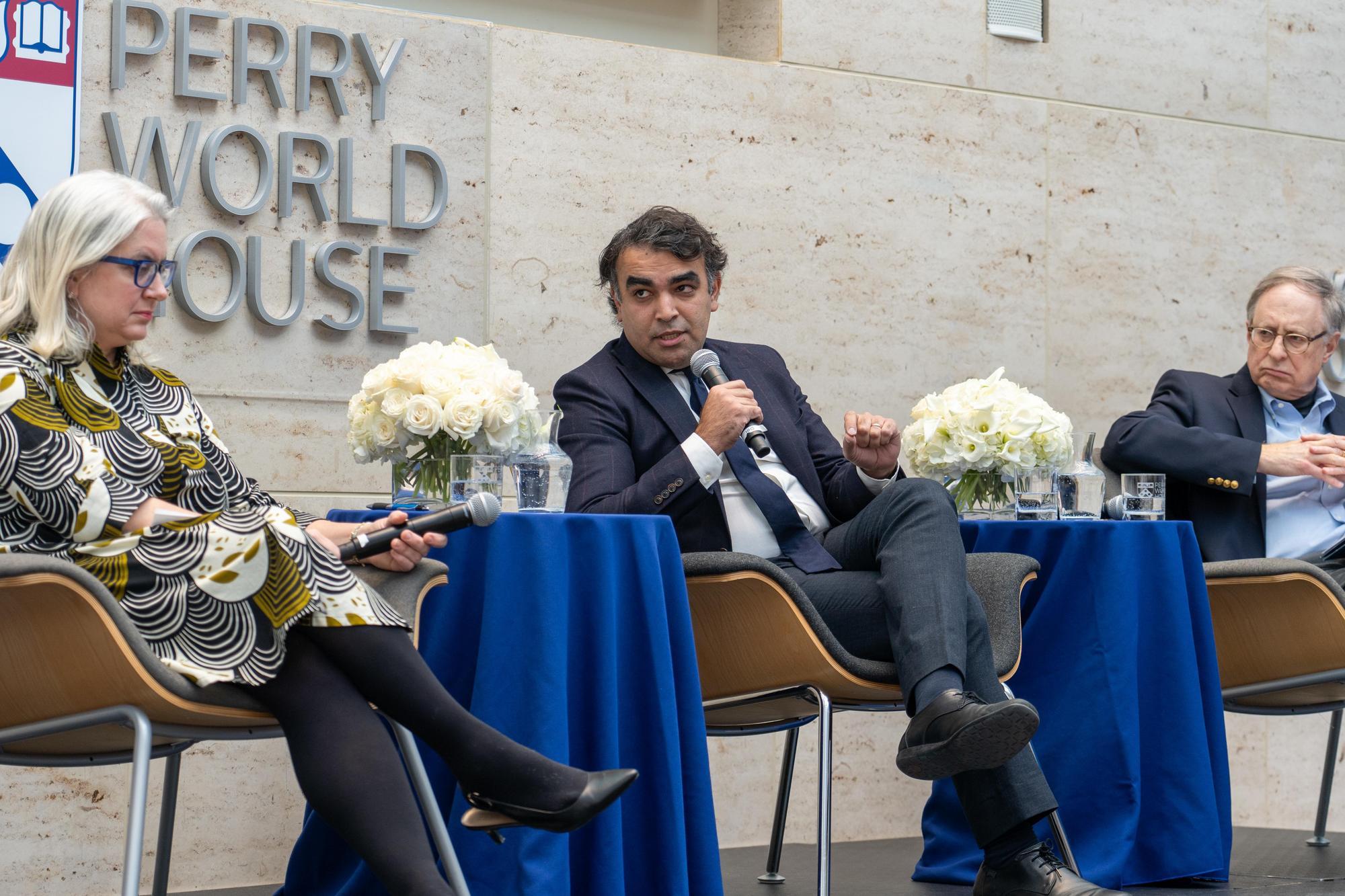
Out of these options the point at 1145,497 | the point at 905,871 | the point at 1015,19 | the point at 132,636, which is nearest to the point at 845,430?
the point at 1145,497

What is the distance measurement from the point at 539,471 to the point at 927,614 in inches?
30.1

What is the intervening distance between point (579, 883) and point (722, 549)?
0.90 m

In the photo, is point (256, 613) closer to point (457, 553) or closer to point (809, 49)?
point (457, 553)

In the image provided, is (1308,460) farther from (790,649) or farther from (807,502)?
(790,649)

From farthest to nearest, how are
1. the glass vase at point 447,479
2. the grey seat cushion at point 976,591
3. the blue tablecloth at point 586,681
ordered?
the grey seat cushion at point 976,591 < the glass vase at point 447,479 < the blue tablecloth at point 586,681

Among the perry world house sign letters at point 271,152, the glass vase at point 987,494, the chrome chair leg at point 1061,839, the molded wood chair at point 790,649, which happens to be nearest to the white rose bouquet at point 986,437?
the glass vase at point 987,494

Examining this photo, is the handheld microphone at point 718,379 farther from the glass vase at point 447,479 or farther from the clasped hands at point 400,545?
the clasped hands at point 400,545

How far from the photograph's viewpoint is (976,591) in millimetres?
3352

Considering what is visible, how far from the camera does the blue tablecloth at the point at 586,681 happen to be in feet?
8.89

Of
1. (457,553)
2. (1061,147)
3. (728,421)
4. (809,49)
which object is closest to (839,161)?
(809,49)

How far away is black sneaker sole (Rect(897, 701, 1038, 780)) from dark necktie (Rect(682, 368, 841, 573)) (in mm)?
604

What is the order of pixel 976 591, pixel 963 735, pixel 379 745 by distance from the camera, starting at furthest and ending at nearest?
1. pixel 976 591
2. pixel 963 735
3. pixel 379 745

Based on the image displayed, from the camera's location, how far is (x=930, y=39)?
16.4ft

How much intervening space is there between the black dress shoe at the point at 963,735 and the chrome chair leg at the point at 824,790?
0.20 metres
